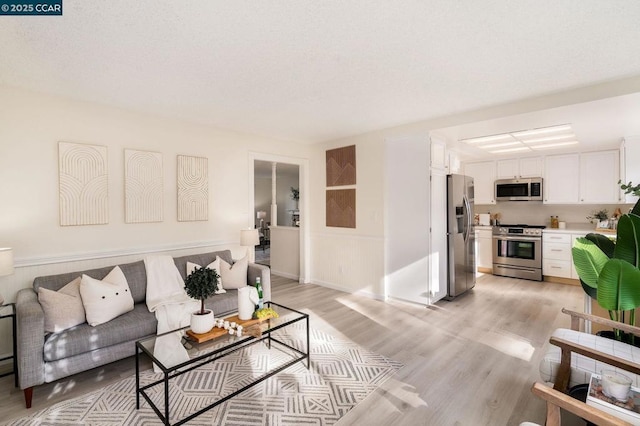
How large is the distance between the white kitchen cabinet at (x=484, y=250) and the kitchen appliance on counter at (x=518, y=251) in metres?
0.07

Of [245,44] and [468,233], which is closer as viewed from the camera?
[245,44]

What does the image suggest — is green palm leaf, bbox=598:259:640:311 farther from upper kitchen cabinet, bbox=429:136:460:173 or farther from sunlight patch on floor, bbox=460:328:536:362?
upper kitchen cabinet, bbox=429:136:460:173

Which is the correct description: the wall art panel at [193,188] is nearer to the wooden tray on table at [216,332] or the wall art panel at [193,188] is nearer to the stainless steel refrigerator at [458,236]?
the wooden tray on table at [216,332]

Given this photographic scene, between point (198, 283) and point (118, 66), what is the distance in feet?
6.13

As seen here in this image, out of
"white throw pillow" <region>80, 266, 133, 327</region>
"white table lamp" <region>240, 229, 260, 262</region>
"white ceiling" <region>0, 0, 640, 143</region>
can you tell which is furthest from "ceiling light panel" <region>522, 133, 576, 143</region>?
"white throw pillow" <region>80, 266, 133, 327</region>

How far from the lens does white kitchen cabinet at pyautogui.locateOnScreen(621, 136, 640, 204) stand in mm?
4527

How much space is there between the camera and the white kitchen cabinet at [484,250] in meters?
6.19

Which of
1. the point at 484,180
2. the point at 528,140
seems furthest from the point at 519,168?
the point at 528,140

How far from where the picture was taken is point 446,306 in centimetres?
429

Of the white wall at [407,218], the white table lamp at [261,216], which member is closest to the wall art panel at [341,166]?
the white wall at [407,218]

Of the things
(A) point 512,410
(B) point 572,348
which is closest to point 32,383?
(A) point 512,410

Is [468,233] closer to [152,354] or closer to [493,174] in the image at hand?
[493,174]

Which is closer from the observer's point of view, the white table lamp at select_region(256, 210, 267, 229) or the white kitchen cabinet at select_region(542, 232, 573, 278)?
the white kitchen cabinet at select_region(542, 232, 573, 278)

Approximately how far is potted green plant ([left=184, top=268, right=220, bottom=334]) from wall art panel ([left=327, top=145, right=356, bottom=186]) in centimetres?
311
